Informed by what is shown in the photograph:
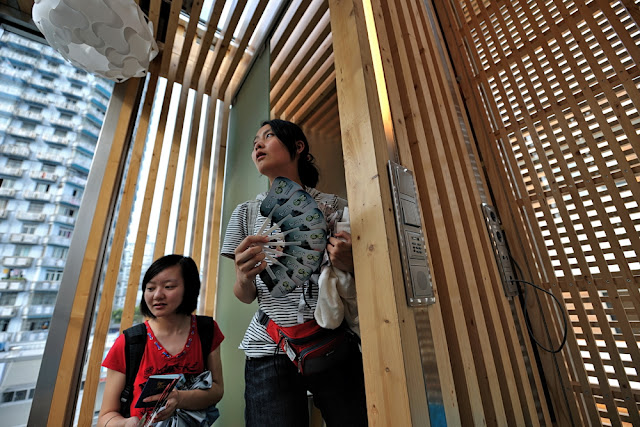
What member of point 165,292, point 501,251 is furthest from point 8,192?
point 501,251

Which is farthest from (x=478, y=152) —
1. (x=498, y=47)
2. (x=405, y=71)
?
(x=405, y=71)

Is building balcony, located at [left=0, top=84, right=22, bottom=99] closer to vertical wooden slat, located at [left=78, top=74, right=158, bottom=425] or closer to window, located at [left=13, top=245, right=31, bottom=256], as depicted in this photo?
vertical wooden slat, located at [left=78, top=74, right=158, bottom=425]

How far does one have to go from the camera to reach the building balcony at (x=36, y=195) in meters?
2.04

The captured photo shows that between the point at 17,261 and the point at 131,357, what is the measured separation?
139 centimetres

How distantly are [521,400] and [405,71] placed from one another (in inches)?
54.8

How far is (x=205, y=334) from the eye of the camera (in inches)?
55.1

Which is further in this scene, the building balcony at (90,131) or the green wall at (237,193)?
the building balcony at (90,131)

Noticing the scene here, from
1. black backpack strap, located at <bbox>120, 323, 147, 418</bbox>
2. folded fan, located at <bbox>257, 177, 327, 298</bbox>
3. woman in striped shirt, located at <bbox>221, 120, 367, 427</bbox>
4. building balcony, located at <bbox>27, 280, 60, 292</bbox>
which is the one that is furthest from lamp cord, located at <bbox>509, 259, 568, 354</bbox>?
building balcony, located at <bbox>27, 280, 60, 292</bbox>

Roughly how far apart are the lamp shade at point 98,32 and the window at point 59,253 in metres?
1.20

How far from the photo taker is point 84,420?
1.70 meters

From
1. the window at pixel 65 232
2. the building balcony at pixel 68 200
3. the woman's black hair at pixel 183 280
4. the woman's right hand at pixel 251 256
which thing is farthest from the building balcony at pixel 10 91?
the woman's right hand at pixel 251 256

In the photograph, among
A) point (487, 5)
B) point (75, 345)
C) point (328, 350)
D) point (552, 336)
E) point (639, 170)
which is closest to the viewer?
point (328, 350)

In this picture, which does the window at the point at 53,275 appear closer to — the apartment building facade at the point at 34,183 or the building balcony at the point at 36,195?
the apartment building facade at the point at 34,183

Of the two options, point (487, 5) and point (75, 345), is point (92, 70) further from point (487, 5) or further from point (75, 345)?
point (487, 5)
